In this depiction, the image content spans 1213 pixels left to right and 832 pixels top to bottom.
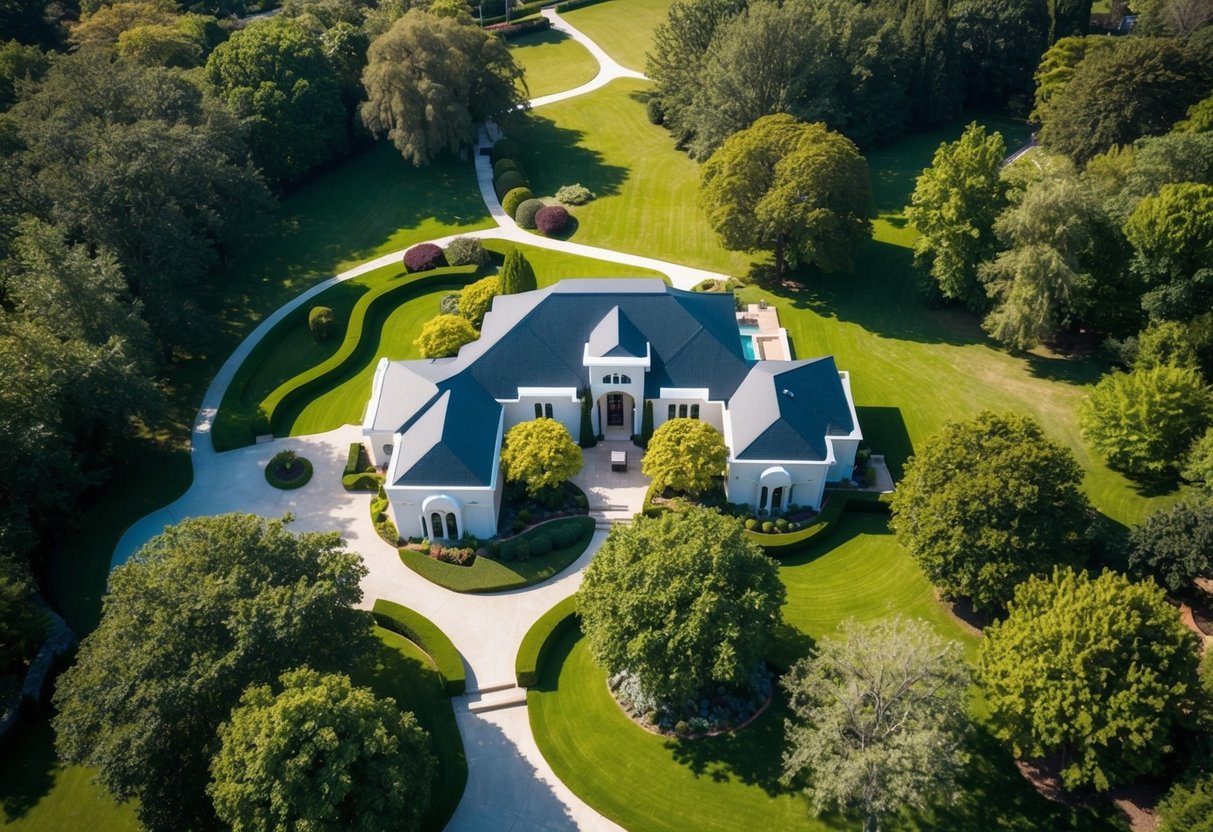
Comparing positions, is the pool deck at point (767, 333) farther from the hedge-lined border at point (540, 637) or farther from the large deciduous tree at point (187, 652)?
the large deciduous tree at point (187, 652)

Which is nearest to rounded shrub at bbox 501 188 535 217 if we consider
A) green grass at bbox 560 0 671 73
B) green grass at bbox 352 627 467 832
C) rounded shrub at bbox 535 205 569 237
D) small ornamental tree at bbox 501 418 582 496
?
rounded shrub at bbox 535 205 569 237

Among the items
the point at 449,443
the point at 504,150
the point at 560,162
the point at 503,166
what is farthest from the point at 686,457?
the point at 504,150

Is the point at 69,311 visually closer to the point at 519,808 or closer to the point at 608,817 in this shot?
the point at 519,808

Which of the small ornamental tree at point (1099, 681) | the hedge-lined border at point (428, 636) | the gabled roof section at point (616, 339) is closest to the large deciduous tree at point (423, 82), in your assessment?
the gabled roof section at point (616, 339)

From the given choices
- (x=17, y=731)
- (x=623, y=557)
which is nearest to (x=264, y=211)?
(x=17, y=731)

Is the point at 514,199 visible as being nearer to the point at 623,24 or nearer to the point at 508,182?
the point at 508,182
